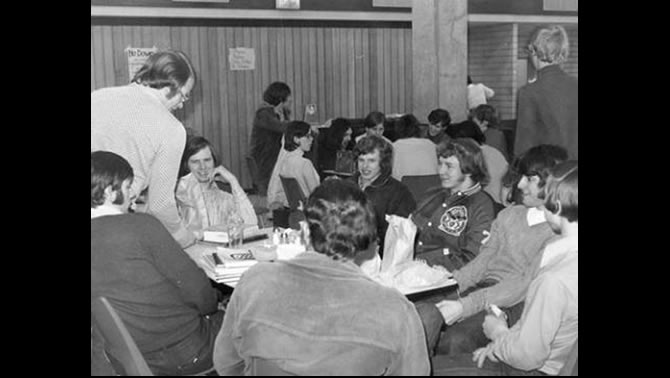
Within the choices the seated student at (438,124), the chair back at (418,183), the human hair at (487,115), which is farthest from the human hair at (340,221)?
the human hair at (487,115)

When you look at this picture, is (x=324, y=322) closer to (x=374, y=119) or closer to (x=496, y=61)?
(x=374, y=119)

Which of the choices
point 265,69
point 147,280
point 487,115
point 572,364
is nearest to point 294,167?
point 487,115

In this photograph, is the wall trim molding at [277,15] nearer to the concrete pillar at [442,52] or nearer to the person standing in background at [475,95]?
the person standing in background at [475,95]

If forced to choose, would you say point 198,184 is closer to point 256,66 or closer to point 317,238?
point 317,238

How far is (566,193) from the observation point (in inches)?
106

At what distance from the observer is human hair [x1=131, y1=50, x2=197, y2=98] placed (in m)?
3.75

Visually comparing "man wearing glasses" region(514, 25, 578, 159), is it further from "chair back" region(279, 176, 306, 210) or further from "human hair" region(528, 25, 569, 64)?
"chair back" region(279, 176, 306, 210)

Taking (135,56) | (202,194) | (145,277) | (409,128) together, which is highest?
(135,56)

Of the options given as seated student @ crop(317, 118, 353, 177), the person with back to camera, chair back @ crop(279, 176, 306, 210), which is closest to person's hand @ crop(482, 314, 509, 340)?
chair back @ crop(279, 176, 306, 210)

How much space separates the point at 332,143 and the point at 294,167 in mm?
2194

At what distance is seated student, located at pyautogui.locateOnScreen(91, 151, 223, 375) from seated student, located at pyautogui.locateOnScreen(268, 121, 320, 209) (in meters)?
2.83
